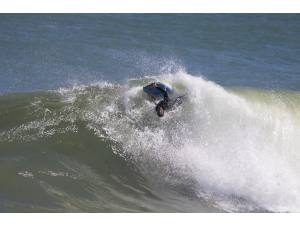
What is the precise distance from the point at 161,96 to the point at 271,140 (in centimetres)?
296

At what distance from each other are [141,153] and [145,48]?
1499 centimetres

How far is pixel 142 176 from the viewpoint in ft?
32.2

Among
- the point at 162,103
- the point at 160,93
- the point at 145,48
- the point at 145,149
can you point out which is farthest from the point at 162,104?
the point at 145,48

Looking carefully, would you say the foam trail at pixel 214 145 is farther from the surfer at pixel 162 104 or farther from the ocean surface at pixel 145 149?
the surfer at pixel 162 104

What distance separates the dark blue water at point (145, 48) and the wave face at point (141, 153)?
19.4ft

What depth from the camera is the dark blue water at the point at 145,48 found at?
2033 centimetres

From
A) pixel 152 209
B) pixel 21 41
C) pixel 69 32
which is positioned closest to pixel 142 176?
pixel 152 209

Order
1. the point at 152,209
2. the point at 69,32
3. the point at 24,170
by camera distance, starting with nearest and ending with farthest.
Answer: the point at 152,209 → the point at 24,170 → the point at 69,32

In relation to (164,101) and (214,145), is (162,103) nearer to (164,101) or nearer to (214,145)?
(164,101)

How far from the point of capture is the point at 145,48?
81.5 feet

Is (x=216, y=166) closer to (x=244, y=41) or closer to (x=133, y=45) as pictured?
(x=133, y=45)

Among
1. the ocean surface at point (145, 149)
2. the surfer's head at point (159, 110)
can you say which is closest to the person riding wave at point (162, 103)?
the surfer's head at point (159, 110)

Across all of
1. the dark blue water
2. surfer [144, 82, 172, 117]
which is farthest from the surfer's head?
the dark blue water

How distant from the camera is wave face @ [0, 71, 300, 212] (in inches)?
345
